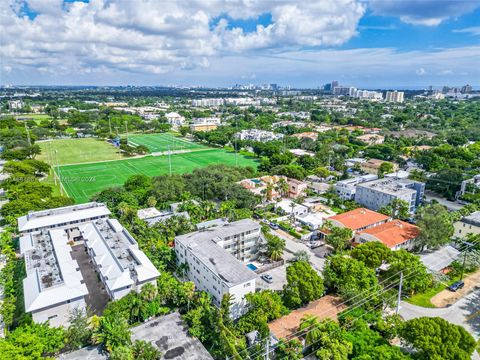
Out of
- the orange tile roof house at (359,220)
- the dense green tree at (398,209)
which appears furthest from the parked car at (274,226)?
the dense green tree at (398,209)

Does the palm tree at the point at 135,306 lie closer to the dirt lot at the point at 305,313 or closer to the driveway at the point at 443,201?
the dirt lot at the point at 305,313

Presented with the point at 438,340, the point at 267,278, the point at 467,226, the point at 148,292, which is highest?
the point at 438,340

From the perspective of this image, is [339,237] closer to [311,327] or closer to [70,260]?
[311,327]

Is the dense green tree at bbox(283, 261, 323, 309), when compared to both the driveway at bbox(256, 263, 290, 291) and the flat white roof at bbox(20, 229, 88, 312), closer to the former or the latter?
the driveway at bbox(256, 263, 290, 291)

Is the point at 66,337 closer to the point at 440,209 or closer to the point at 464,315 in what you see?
the point at 464,315

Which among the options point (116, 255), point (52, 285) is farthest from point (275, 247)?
point (52, 285)

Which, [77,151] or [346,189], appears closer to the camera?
[346,189]

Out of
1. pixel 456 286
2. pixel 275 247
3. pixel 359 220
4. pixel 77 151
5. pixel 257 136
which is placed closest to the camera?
pixel 456 286

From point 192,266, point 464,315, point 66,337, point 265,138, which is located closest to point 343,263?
point 464,315
